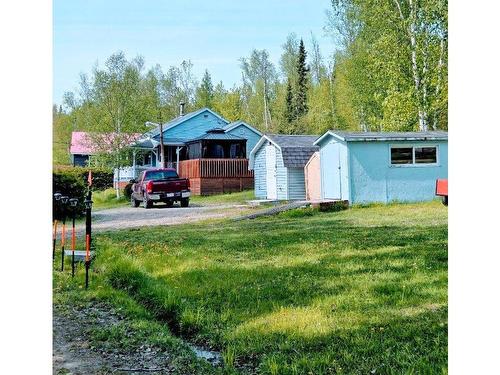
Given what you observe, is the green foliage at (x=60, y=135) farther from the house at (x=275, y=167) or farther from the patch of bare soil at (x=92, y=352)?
the house at (x=275, y=167)

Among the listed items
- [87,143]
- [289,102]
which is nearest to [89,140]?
[87,143]

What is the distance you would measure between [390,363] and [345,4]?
182 centimetres

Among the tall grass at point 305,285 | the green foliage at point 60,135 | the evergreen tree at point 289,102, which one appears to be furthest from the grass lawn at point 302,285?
the evergreen tree at point 289,102

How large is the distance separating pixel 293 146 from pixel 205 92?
3.14 ft

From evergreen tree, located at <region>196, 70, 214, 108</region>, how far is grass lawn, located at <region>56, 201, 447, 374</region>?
0.61m

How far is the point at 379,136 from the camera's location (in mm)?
3332

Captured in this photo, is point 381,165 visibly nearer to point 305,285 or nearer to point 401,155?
point 401,155

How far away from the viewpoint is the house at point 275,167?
3168mm

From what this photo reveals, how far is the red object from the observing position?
2920 millimetres

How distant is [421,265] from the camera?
112 inches

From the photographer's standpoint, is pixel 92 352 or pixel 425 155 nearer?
pixel 92 352

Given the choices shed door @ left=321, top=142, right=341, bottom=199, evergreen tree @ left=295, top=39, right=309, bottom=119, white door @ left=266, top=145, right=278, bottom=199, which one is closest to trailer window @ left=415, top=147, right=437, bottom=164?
shed door @ left=321, top=142, right=341, bottom=199
